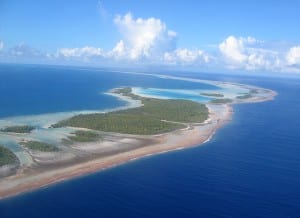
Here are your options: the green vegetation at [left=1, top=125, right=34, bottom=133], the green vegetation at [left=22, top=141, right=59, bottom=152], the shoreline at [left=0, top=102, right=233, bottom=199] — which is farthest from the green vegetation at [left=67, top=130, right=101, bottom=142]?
the shoreline at [left=0, top=102, right=233, bottom=199]

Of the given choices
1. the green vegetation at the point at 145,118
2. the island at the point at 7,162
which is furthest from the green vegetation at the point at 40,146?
the green vegetation at the point at 145,118

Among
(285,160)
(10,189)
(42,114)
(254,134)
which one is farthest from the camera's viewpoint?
(42,114)

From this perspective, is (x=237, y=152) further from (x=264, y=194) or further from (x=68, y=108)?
(x=68, y=108)

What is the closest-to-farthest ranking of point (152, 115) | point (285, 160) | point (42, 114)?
1. point (285, 160)
2. point (42, 114)
3. point (152, 115)

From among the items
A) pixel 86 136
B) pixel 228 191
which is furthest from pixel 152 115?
pixel 228 191

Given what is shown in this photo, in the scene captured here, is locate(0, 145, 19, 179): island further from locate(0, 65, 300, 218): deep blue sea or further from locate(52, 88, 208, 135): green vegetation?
locate(52, 88, 208, 135): green vegetation

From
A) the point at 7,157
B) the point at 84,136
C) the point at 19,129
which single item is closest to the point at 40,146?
the point at 7,157
